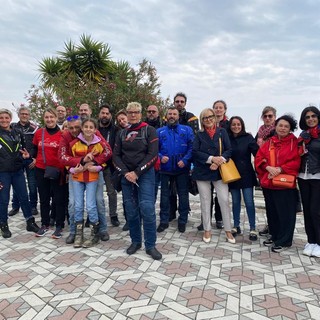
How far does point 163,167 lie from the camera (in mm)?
4977

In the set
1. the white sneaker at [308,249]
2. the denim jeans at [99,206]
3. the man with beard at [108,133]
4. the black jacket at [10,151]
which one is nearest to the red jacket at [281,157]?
the white sneaker at [308,249]

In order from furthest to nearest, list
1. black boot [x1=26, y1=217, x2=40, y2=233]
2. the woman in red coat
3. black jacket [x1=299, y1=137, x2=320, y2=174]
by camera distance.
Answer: black boot [x1=26, y1=217, x2=40, y2=233], the woman in red coat, black jacket [x1=299, y1=137, x2=320, y2=174]

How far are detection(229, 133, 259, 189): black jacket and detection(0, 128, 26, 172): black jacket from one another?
3.39m

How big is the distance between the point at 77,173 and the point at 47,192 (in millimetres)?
986

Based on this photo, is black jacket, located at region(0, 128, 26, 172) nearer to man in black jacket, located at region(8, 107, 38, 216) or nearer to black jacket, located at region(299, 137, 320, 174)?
man in black jacket, located at region(8, 107, 38, 216)

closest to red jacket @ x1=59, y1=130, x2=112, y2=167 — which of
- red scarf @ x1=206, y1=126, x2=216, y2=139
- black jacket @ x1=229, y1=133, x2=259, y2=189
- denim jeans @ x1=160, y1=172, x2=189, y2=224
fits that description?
denim jeans @ x1=160, y1=172, x2=189, y2=224

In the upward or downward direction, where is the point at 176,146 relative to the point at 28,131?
downward

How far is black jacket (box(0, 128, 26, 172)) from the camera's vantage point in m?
4.75

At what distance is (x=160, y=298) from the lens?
Answer: 3.09 metres

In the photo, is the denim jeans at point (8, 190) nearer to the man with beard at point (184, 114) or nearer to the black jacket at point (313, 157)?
the man with beard at point (184, 114)

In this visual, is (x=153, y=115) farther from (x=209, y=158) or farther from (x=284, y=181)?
(x=284, y=181)

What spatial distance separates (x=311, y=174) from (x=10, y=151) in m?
4.37

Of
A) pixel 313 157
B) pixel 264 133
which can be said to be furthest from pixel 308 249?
pixel 264 133

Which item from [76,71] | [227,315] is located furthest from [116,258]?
[76,71]
